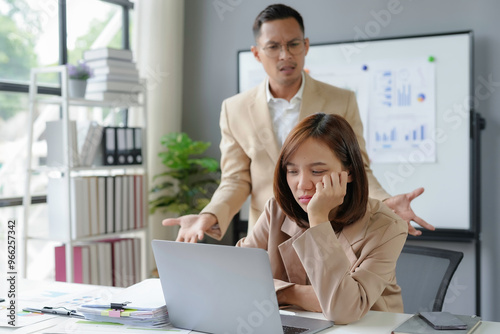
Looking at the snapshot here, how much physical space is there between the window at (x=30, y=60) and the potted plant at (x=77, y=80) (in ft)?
0.86

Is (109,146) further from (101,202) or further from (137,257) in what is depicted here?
(137,257)

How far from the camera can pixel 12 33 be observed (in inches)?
128

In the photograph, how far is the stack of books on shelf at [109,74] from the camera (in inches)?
135

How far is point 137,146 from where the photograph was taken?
3.66 m

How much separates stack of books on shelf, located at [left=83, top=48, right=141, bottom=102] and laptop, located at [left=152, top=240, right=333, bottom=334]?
223 cm

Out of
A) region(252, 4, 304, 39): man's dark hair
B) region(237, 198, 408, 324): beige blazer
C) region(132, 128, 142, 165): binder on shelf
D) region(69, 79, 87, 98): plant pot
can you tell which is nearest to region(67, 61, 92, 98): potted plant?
region(69, 79, 87, 98): plant pot

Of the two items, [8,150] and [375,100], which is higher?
[375,100]

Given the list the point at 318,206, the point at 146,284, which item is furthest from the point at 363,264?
the point at 146,284

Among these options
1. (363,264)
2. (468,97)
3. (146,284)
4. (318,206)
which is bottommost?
(146,284)

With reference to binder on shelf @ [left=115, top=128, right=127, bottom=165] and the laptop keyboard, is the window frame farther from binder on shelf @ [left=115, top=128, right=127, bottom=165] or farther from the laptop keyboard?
the laptop keyboard

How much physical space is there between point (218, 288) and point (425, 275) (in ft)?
2.79

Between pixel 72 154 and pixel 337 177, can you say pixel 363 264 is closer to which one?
pixel 337 177

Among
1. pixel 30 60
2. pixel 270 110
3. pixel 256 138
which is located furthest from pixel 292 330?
pixel 30 60

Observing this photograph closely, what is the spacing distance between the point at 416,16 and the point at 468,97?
→ 22.2 inches
